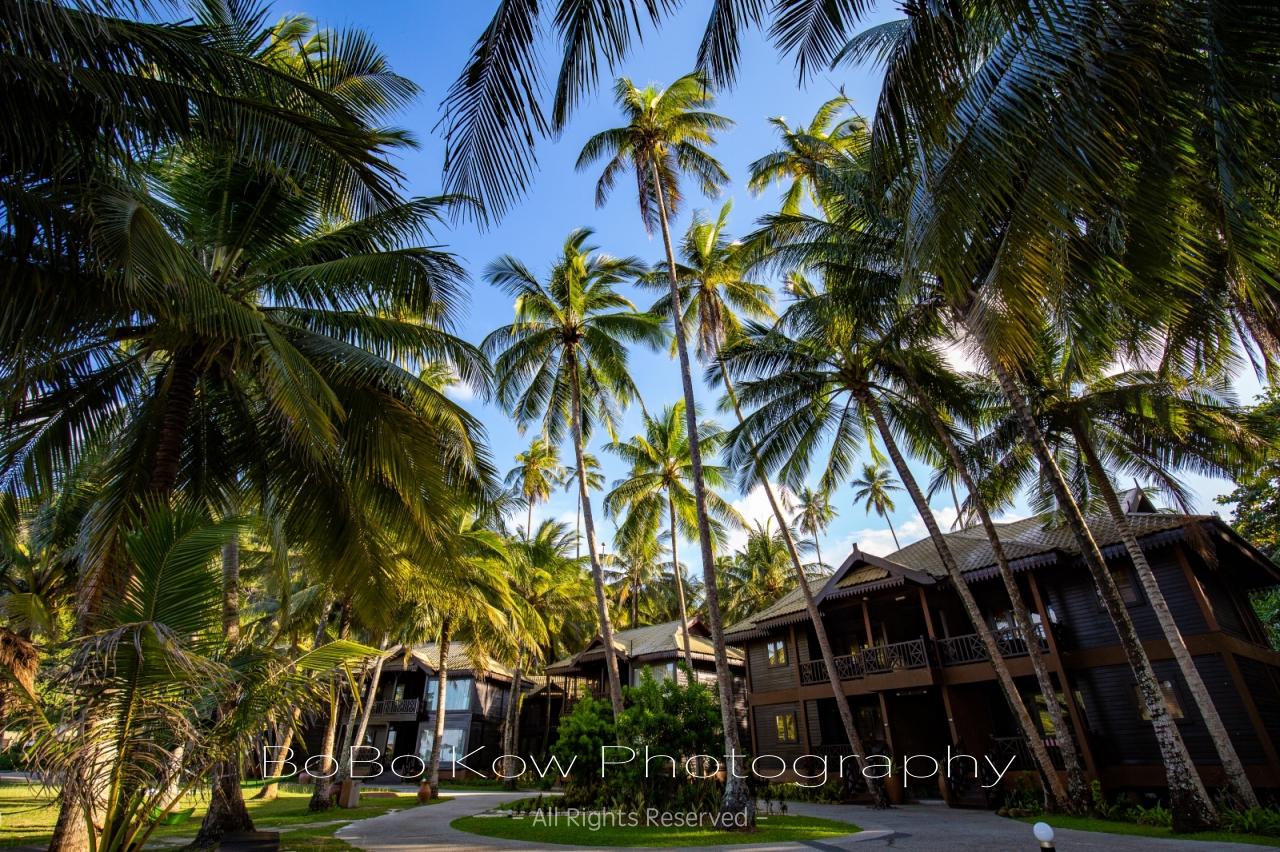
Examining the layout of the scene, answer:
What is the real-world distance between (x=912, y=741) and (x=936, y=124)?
19.8 meters

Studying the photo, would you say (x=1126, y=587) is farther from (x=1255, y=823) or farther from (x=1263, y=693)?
(x=1255, y=823)

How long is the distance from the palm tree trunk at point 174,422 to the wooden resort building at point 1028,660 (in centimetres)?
1676

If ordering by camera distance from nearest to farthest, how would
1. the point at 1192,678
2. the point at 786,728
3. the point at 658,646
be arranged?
the point at 1192,678 → the point at 786,728 → the point at 658,646

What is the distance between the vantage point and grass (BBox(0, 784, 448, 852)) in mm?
9789

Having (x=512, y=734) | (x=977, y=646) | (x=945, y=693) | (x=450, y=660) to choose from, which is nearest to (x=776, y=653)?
(x=945, y=693)

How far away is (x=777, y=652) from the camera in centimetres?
2250

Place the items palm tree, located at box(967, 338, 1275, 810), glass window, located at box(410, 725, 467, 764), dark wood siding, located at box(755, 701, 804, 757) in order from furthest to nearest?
1. glass window, located at box(410, 725, 467, 764)
2. dark wood siding, located at box(755, 701, 804, 757)
3. palm tree, located at box(967, 338, 1275, 810)

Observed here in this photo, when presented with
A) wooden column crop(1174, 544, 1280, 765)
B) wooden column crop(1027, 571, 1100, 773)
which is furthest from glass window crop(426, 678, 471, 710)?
wooden column crop(1174, 544, 1280, 765)

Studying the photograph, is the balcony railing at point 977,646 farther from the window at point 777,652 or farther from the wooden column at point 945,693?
the window at point 777,652

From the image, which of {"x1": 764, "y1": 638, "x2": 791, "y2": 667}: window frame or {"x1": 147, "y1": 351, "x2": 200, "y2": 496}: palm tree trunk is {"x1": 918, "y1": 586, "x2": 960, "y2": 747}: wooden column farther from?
{"x1": 147, "y1": 351, "x2": 200, "y2": 496}: palm tree trunk

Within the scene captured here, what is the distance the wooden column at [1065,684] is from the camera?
14.2m

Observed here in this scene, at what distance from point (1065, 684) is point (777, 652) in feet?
30.7

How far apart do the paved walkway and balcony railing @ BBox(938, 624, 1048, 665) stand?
3.91 metres

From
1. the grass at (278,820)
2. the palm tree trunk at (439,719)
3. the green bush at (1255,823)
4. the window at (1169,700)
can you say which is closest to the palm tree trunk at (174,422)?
the grass at (278,820)
